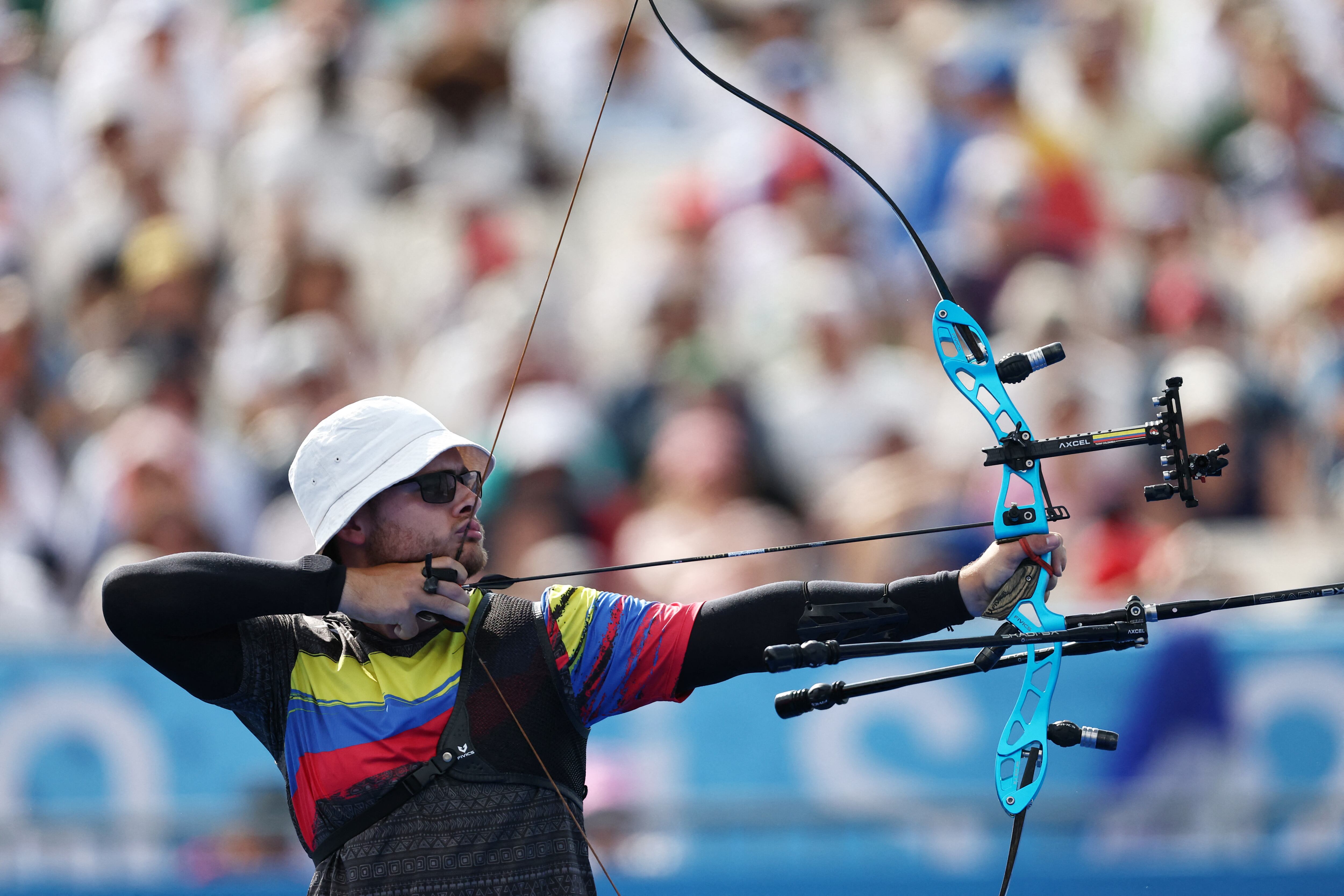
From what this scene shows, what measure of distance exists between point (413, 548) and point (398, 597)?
0.18 m

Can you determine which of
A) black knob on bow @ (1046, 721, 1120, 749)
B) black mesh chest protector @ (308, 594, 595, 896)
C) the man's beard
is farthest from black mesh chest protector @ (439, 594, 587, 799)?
black knob on bow @ (1046, 721, 1120, 749)

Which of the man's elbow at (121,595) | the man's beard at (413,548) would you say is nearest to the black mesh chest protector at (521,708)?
the man's beard at (413,548)

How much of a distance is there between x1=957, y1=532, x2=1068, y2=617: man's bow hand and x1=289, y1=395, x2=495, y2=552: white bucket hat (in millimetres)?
860

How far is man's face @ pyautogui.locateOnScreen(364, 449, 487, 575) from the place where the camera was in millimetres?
2881

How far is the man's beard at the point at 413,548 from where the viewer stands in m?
2.87

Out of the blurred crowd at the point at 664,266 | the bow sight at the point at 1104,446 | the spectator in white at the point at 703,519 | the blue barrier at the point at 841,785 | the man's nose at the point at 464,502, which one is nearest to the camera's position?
the bow sight at the point at 1104,446

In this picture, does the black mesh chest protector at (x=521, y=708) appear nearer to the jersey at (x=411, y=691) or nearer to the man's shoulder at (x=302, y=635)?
the jersey at (x=411, y=691)

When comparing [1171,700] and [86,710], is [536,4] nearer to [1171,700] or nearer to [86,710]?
[86,710]

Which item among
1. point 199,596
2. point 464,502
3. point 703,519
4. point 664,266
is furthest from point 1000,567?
point 664,266

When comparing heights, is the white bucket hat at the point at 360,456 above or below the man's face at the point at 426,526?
above

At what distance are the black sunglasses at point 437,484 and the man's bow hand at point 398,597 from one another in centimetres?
15

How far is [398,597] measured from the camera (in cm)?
272

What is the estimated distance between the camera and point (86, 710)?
516cm

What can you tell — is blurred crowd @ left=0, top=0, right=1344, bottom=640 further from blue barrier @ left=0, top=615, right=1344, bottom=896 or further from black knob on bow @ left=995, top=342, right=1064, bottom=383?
black knob on bow @ left=995, top=342, right=1064, bottom=383
